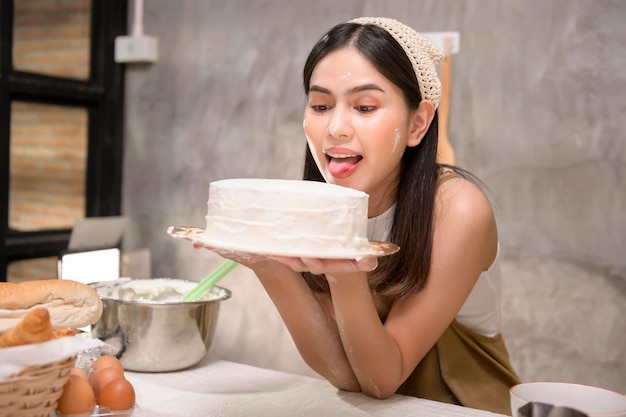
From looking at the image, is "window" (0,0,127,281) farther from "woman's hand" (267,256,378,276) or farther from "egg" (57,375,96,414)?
"woman's hand" (267,256,378,276)

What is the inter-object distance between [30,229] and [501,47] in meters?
2.02

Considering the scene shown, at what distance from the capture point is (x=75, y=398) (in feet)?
3.39

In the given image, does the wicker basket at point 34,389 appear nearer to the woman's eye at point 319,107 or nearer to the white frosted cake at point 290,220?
the white frosted cake at point 290,220

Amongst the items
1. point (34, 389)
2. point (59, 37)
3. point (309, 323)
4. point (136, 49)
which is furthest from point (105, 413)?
point (59, 37)

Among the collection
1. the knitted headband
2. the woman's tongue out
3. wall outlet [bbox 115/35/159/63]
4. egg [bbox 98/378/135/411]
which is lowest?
egg [bbox 98/378/135/411]

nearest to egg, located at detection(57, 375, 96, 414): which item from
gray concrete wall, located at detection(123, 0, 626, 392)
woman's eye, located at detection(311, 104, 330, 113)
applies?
woman's eye, located at detection(311, 104, 330, 113)

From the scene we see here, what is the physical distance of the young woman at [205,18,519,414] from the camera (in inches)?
54.8

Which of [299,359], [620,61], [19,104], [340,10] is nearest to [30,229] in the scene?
[19,104]

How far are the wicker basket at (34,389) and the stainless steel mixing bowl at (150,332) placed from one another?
0.49 m

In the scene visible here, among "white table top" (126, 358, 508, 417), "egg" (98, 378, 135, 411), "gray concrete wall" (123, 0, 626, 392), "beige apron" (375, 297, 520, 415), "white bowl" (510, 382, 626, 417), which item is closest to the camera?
"white bowl" (510, 382, 626, 417)

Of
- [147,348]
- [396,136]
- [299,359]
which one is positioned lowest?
[299,359]

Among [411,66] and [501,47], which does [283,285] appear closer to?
[411,66]

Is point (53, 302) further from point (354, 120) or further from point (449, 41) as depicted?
point (449, 41)

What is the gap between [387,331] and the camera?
1.43 m
